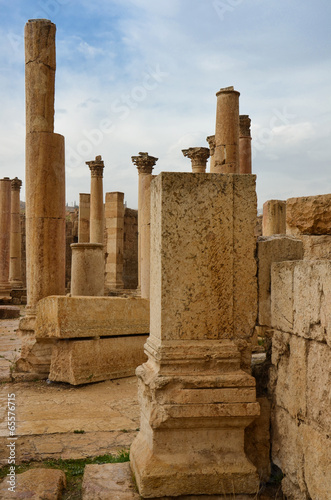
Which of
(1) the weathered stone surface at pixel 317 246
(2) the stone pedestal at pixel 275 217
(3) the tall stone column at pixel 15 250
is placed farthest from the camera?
(3) the tall stone column at pixel 15 250

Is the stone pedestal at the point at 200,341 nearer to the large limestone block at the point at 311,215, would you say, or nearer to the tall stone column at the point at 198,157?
the large limestone block at the point at 311,215

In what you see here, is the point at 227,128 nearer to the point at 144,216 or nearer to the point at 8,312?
the point at 144,216

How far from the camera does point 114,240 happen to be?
23531mm

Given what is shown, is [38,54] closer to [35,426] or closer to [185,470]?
[35,426]

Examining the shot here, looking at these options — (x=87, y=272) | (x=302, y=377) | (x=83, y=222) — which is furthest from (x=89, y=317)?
(x=83, y=222)

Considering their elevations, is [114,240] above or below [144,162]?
below

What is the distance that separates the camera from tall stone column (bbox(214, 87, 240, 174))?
494 inches

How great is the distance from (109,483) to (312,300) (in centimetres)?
197

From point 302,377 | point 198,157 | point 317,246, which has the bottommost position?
point 302,377

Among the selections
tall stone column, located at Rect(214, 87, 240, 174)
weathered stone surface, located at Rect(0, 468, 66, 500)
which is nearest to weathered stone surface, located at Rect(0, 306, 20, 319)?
tall stone column, located at Rect(214, 87, 240, 174)

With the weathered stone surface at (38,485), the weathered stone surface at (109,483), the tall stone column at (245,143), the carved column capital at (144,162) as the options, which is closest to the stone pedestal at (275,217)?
the tall stone column at (245,143)

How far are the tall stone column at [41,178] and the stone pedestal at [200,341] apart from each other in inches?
200

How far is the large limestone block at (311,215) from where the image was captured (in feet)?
14.0

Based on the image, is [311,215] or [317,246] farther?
[317,246]
